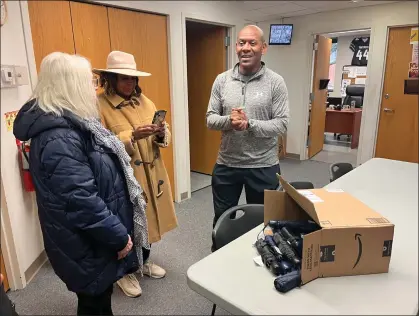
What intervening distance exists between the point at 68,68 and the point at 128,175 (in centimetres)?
39

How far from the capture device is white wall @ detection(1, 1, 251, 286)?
412 mm

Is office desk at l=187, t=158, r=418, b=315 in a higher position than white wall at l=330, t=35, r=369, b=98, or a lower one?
lower

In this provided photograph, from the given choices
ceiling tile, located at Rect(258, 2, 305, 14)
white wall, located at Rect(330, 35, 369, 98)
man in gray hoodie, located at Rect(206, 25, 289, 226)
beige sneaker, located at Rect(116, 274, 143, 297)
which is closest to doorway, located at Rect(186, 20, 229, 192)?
beige sneaker, located at Rect(116, 274, 143, 297)

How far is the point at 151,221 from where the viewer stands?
1437mm

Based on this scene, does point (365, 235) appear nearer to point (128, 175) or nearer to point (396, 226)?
point (396, 226)

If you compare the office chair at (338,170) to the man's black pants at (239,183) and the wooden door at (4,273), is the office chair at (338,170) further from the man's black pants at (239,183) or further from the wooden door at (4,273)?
the wooden door at (4,273)

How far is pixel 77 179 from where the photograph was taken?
2.72 ft

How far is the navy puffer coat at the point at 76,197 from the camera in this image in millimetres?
805

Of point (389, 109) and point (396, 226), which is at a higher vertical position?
point (389, 109)

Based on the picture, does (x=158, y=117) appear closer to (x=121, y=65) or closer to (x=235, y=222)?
(x=121, y=65)

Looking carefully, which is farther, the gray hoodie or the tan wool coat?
the gray hoodie

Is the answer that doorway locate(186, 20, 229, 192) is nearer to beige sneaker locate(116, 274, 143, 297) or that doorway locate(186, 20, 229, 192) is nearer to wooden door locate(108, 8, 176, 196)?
wooden door locate(108, 8, 176, 196)

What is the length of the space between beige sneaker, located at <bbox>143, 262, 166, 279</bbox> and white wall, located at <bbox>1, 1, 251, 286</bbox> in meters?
0.59

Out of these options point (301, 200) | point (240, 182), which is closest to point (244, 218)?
point (240, 182)
